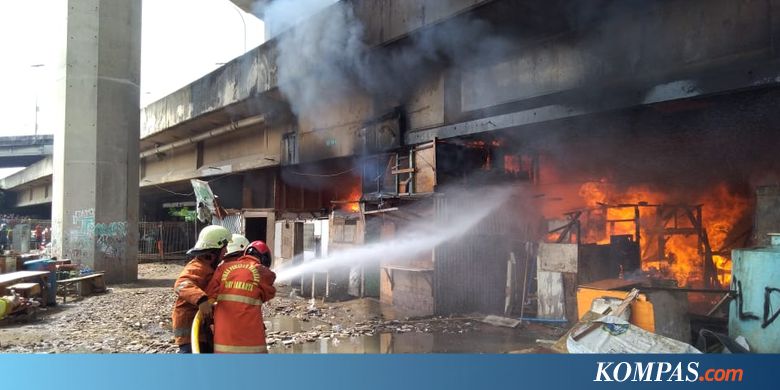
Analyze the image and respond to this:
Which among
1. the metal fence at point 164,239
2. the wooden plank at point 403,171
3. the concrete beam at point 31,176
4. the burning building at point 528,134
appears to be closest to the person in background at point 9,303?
the burning building at point 528,134

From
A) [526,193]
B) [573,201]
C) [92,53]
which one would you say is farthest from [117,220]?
[573,201]

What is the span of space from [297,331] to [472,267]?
351 centimetres

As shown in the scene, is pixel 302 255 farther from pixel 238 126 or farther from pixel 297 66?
pixel 238 126

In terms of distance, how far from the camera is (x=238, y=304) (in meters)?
3.47

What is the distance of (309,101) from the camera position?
1264 centimetres

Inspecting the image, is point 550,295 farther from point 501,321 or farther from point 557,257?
point 501,321

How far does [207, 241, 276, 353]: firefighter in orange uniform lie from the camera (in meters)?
3.47

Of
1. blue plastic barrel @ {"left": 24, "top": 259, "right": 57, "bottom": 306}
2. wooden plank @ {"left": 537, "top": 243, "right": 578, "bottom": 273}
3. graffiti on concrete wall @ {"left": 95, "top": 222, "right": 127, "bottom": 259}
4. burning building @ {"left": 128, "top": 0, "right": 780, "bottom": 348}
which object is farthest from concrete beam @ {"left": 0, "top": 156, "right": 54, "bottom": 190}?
wooden plank @ {"left": 537, "top": 243, "right": 578, "bottom": 273}

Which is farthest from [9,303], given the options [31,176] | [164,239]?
[31,176]

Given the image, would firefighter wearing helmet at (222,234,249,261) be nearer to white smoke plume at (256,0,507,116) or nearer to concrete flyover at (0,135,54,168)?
white smoke plume at (256,0,507,116)

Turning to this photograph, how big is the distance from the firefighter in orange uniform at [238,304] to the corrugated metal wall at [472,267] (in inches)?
215

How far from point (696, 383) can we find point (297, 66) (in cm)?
1041

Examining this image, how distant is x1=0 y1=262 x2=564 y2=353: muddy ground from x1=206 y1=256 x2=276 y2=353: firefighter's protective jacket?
3.23 m

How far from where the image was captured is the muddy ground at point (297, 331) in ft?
21.7
